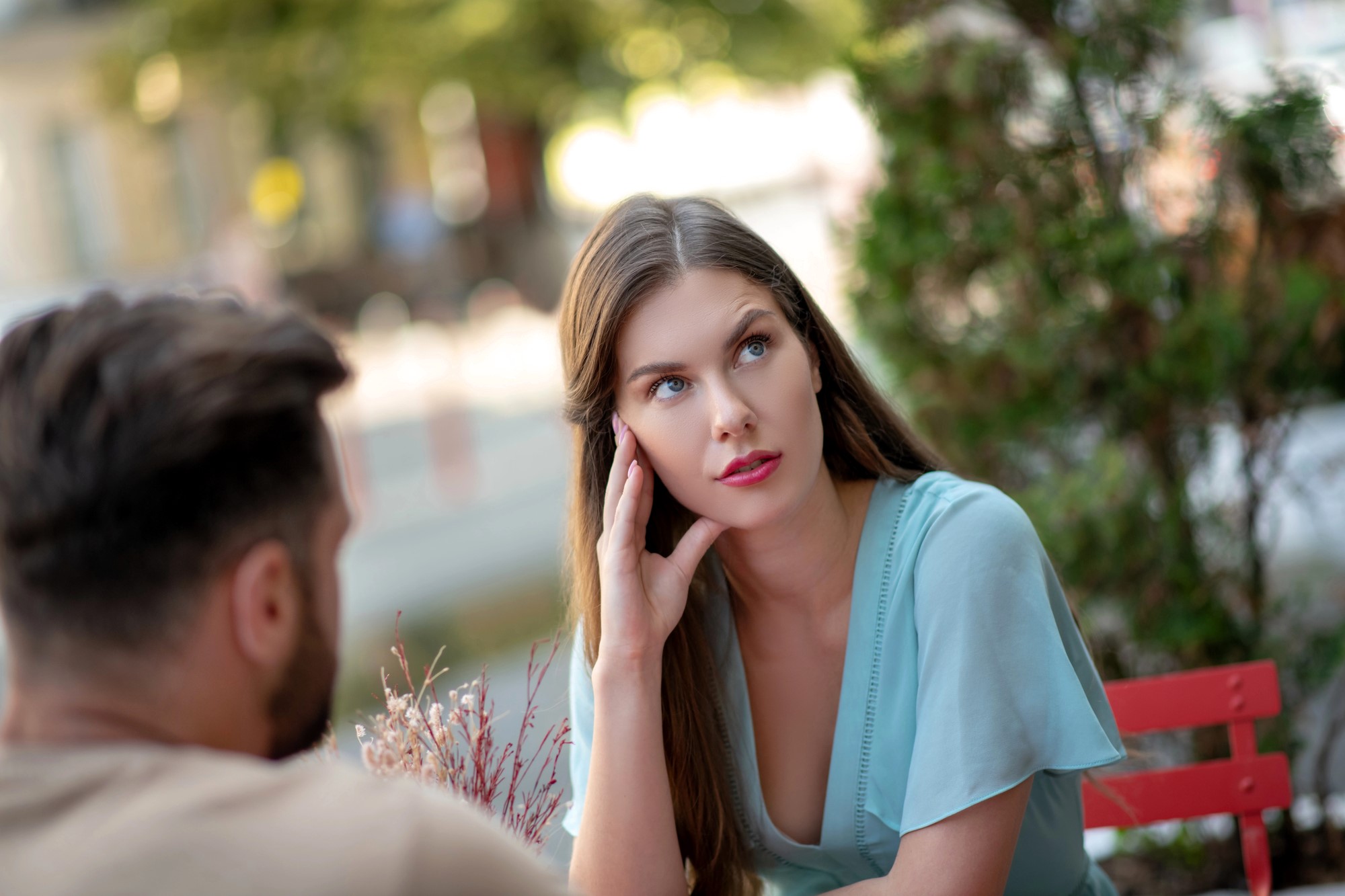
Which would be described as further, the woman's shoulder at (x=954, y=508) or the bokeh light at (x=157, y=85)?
the bokeh light at (x=157, y=85)

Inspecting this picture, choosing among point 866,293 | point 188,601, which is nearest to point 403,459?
point 866,293

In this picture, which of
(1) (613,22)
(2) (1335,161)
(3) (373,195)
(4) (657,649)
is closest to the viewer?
(4) (657,649)

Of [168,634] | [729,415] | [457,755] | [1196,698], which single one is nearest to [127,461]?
[168,634]

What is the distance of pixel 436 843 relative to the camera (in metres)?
1.09

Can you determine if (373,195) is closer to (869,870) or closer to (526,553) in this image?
(526,553)

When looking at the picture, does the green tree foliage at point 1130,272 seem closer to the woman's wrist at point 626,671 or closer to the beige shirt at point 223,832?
the woman's wrist at point 626,671

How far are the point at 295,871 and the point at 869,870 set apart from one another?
4.20 feet

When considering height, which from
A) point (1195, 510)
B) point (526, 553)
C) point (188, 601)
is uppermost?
point (188, 601)

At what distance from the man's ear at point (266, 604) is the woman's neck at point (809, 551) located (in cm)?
106

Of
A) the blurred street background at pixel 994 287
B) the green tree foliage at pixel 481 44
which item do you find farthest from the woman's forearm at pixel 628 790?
the green tree foliage at pixel 481 44

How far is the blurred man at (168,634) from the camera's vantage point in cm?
106

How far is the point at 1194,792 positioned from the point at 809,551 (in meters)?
0.98

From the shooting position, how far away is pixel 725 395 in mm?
2010

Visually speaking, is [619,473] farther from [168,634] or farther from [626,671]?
[168,634]
